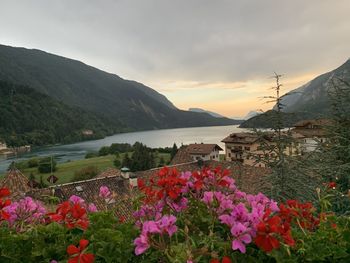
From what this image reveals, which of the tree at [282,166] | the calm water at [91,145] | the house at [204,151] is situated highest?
the tree at [282,166]

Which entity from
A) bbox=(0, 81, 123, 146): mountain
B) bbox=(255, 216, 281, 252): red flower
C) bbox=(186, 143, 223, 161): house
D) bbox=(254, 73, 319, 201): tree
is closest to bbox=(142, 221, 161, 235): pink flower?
bbox=(255, 216, 281, 252): red flower

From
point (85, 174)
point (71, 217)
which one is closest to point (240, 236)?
point (71, 217)

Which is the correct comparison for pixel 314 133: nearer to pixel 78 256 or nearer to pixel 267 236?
pixel 267 236

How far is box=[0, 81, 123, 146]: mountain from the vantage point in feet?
398

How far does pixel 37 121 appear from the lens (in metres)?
134

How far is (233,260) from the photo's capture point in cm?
138

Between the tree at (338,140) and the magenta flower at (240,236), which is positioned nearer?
the magenta flower at (240,236)

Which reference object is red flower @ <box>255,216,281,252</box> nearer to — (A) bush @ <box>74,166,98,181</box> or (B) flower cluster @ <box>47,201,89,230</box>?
(B) flower cluster @ <box>47,201,89,230</box>

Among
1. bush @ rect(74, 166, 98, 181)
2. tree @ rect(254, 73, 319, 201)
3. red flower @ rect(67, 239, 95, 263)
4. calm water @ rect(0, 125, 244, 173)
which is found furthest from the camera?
calm water @ rect(0, 125, 244, 173)

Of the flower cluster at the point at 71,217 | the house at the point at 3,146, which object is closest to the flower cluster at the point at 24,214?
the flower cluster at the point at 71,217

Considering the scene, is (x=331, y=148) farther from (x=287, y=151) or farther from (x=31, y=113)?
(x=31, y=113)

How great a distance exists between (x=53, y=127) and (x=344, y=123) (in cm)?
13982

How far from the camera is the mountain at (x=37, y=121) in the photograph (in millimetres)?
121312

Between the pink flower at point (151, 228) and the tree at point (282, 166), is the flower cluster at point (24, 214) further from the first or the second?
the tree at point (282, 166)
